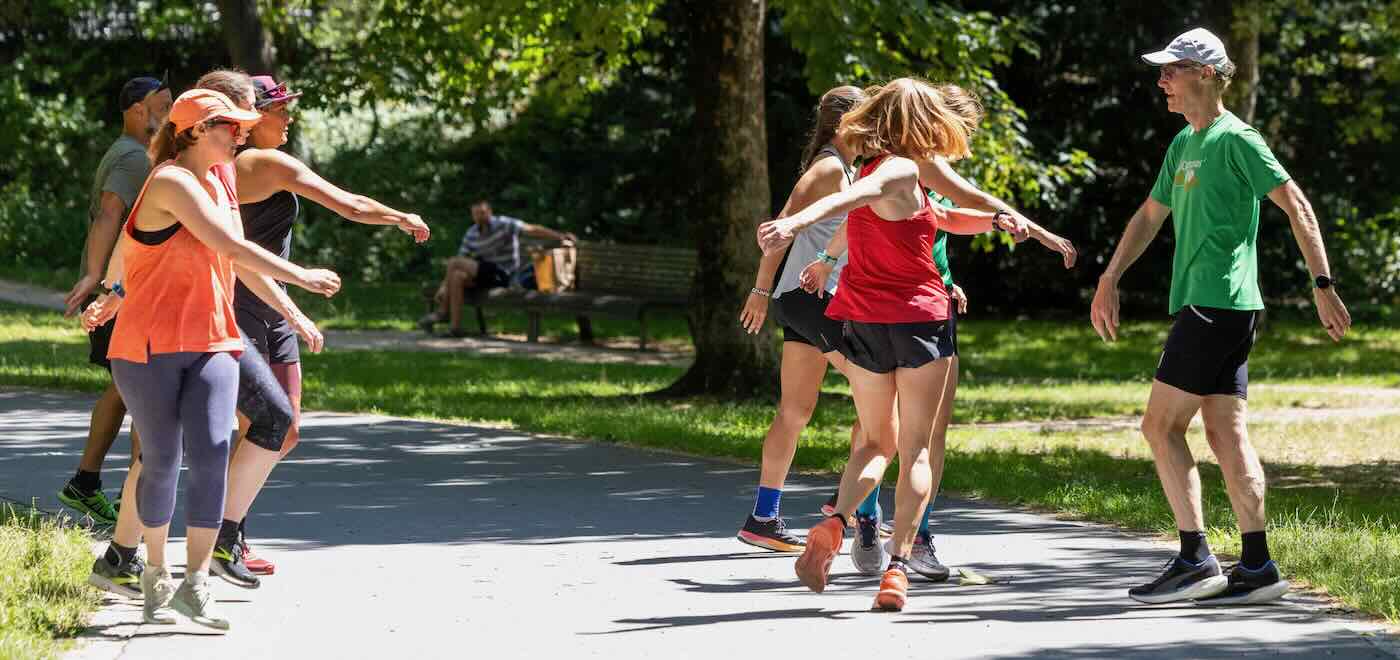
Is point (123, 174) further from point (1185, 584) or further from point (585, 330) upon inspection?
point (585, 330)

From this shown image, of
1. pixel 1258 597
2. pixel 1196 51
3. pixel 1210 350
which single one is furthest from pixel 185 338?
pixel 1258 597

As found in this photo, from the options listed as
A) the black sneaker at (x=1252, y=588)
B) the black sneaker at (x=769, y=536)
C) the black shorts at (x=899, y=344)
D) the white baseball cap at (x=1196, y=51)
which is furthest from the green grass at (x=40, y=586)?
the white baseball cap at (x=1196, y=51)

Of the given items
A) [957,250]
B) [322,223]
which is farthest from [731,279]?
[322,223]

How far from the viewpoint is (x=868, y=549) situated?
7.14 m

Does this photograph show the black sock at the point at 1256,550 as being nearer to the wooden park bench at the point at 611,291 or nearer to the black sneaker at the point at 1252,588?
the black sneaker at the point at 1252,588

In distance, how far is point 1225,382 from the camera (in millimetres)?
6547

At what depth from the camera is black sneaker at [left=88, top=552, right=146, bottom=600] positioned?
21.1 ft

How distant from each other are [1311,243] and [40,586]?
14.4 feet

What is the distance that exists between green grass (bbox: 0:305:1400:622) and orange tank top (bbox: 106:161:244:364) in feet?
12.5

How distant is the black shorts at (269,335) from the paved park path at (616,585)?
80cm

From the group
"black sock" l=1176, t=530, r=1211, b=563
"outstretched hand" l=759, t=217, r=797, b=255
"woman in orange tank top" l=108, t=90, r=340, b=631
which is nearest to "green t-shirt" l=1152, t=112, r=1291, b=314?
"black sock" l=1176, t=530, r=1211, b=563

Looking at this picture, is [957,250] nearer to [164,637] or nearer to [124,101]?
[124,101]

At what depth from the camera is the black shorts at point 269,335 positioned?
22.3 feet

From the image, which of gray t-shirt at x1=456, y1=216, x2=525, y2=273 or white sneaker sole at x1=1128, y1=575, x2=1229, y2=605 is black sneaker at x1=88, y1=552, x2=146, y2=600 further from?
gray t-shirt at x1=456, y1=216, x2=525, y2=273
